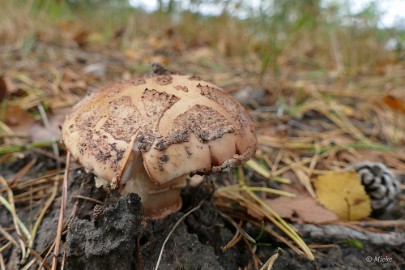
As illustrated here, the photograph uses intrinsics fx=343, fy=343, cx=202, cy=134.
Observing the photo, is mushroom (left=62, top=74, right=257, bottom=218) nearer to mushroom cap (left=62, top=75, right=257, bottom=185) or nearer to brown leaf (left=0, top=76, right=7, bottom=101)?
mushroom cap (left=62, top=75, right=257, bottom=185)

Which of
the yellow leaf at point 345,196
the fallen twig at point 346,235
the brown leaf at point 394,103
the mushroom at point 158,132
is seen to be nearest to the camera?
the mushroom at point 158,132

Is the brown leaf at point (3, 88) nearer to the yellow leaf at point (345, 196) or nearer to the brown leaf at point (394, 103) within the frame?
the yellow leaf at point (345, 196)

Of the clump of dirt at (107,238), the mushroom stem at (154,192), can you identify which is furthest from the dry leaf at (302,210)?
the clump of dirt at (107,238)

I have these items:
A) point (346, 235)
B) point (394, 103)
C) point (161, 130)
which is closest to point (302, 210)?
point (346, 235)

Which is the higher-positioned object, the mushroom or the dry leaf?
the mushroom

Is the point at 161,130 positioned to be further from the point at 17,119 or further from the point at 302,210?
the point at 17,119

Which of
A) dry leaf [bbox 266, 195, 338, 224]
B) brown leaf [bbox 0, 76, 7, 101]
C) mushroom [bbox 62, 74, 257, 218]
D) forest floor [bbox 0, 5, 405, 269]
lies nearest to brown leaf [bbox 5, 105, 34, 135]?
forest floor [bbox 0, 5, 405, 269]

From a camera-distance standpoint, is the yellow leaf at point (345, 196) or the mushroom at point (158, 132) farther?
the yellow leaf at point (345, 196)
